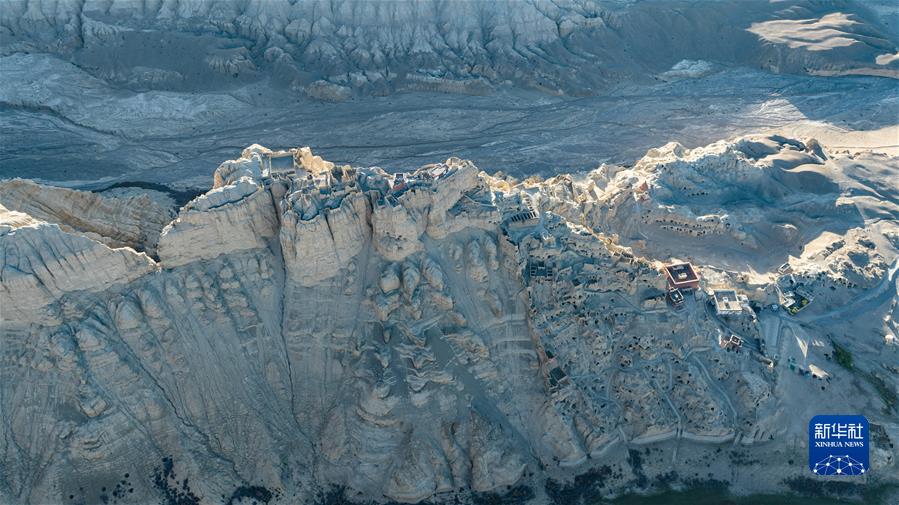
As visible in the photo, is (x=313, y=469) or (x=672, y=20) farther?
(x=672, y=20)

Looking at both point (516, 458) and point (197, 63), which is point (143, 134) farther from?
point (516, 458)

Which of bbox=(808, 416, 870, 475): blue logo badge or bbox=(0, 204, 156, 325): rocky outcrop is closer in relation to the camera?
bbox=(0, 204, 156, 325): rocky outcrop

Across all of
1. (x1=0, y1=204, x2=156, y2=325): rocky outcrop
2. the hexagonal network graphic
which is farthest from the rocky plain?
the hexagonal network graphic

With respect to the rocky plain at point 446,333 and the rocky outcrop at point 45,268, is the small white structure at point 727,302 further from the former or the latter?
the rocky outcrop at point 45,268

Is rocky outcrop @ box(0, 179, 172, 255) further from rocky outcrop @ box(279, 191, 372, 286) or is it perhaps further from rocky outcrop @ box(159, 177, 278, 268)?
rocky outcrop @ box(279, 191, 372, 286)

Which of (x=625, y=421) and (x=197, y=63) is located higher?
(x=197, y=63)

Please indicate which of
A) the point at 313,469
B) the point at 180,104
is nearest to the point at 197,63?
the point at 180,104

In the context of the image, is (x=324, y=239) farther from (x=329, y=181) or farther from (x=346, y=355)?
(x=346, y=355)

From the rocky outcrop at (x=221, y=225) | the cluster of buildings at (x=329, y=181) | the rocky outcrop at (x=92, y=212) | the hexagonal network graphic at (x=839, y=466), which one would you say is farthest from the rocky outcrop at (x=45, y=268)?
the hexagonal network graphic at (x=839, y=466)
